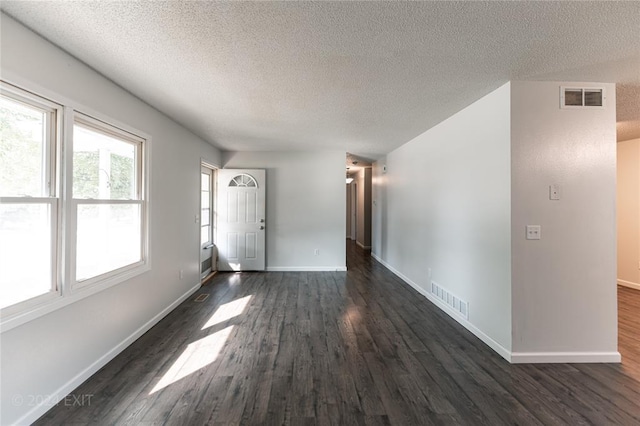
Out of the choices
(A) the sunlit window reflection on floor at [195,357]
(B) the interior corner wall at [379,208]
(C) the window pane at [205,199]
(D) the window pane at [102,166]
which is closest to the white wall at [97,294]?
(D) the window pane at [102,166]

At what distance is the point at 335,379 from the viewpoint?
77.7 inches

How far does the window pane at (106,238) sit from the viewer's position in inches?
80.1

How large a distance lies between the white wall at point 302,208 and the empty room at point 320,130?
1535mm

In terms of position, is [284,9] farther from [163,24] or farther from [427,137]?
[427,137]

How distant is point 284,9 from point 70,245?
2.10 meters

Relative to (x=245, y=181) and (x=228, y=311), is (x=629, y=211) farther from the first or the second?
(x=245, y=181)

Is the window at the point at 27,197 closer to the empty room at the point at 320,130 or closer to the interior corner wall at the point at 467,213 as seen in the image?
the empty room at the point at 320,130

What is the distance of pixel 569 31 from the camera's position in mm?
1597

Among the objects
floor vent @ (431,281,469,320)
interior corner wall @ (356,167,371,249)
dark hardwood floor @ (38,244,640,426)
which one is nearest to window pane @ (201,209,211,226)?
dark hardwood floor @ (38,244,640,426)

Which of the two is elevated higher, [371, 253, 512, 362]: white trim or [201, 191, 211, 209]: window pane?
[201, 191, 211, 209]: window pane

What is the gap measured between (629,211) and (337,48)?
555 centimetres

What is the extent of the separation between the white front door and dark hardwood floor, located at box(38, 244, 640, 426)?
78.0 inches

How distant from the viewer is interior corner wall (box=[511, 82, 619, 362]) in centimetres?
224

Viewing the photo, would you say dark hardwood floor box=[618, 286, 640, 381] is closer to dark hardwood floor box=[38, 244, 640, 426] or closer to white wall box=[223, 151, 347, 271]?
dark hardwood floor box=[38, 244, 640, 426]
